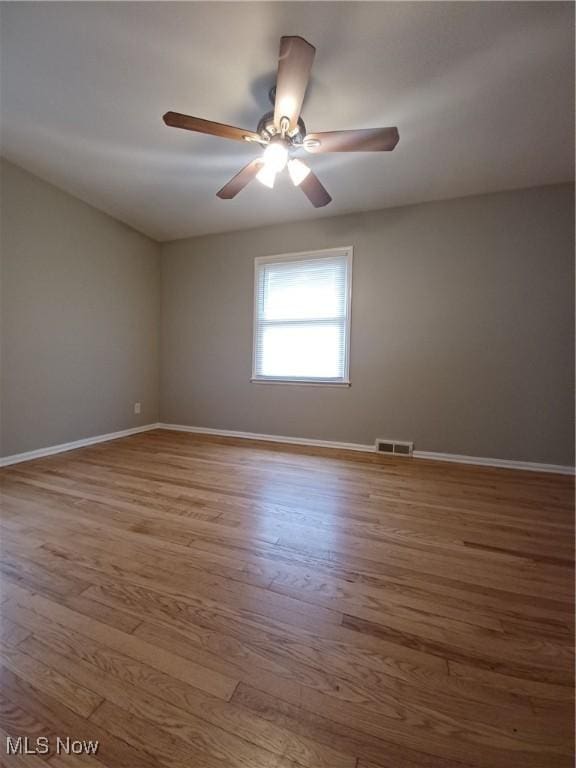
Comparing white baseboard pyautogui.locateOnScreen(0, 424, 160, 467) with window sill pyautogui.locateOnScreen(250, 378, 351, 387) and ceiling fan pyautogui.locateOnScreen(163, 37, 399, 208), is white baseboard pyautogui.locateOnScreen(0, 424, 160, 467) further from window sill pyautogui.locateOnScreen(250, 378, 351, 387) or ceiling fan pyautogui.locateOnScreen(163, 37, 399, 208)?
ceiling fan pyautogui.locateOnScreen(163, 37, 399, 208)

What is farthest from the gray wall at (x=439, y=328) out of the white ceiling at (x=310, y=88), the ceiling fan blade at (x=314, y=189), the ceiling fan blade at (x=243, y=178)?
the ceiling fan blade at (x=243, y=178)

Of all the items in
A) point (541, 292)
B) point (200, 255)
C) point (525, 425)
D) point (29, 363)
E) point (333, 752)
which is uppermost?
point (200, 255)

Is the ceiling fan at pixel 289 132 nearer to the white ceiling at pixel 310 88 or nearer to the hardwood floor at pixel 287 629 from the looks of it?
the white ceiling at pixel 310 88

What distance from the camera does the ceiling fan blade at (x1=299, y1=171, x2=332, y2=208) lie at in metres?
1.90

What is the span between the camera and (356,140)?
60.9 inches

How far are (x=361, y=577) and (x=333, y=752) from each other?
593 millimetres

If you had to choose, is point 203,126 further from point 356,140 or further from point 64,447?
point 64,447

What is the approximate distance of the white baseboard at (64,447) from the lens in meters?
2.42

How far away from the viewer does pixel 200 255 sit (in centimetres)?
360

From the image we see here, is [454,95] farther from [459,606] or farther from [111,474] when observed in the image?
[111,474]

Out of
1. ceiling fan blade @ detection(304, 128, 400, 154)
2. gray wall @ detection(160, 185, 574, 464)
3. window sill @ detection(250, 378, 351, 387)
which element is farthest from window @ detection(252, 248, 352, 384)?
ceiling fan blade @ detection(304, 128, 400, 154)

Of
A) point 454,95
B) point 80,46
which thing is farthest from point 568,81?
point 80,46

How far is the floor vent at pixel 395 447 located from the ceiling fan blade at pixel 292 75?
2702 mm

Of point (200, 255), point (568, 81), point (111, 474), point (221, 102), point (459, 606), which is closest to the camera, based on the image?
point (459, 606)
